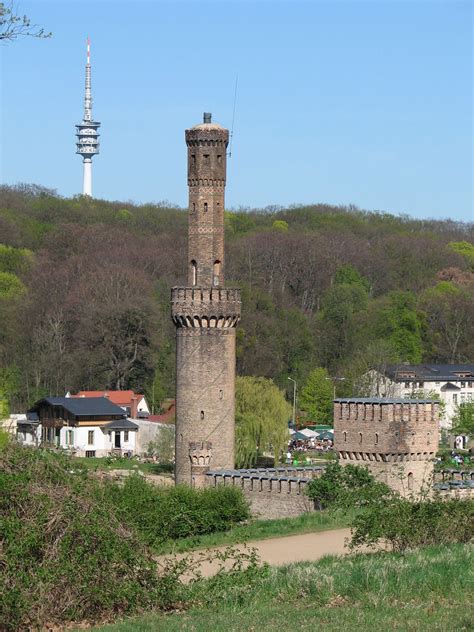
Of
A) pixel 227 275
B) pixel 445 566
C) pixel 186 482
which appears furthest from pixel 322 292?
pixel 445 566

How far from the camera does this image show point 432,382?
99.1 metres

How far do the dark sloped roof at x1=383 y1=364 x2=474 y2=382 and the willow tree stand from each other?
74.8 ft

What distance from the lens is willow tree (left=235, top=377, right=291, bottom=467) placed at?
71.1 m

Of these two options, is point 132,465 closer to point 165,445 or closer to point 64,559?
point 165,445

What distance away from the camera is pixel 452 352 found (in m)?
116

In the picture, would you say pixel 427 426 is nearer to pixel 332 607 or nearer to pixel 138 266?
pixel 332 607

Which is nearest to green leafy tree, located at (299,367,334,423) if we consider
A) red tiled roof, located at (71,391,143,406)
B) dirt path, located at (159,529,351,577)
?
red tiled roof, located at (71,391,143,406)

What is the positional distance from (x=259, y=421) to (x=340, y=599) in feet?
137


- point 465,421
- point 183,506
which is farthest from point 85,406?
point 183,506

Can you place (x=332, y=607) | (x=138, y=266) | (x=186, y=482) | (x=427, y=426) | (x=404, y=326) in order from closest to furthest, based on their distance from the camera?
(x=332, y=607) < (x=427, y=426) < (x=186, y=482) < (x=404, y=326) < (x=138, y=266)

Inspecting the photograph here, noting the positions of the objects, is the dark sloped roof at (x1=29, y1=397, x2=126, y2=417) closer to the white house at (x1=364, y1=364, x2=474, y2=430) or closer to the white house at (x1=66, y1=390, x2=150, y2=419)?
the white house at (x1=66, y1=390, x2=150, y2=419)

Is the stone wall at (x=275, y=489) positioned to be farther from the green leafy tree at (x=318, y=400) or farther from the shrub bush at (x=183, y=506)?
the green leafy tree at (x=318, y=400)

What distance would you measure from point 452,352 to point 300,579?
84.9 m

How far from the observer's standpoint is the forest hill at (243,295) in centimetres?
9781
